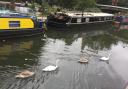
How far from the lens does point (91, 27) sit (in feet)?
169

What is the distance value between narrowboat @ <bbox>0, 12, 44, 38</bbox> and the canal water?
31.2 inches

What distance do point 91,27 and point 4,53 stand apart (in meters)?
27.8

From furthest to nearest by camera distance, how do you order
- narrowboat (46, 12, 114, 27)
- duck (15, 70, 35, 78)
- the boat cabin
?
the boat cabin, narrowboat (46, 12, 114, 27), duck (15, 70, 35, 78)

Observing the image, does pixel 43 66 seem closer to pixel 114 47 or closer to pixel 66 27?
pixel 114 47

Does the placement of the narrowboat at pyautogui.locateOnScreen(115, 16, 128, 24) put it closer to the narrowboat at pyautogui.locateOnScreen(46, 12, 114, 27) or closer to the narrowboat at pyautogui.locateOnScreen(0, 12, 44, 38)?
the narrowboat at pyautogui.locateOnScreen(46, 12, 114, 27)

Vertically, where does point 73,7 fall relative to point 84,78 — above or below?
above

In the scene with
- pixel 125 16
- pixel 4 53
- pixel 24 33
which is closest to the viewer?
pixel 4 53

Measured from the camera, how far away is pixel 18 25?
1297 inches

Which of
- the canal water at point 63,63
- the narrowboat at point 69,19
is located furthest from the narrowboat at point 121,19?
the canal water at point 63,63

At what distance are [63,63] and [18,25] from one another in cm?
1057

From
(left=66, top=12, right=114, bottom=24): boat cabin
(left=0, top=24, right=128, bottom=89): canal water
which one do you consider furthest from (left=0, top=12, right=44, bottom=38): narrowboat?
(left=66, top=12, right=114, bottom=24): boat cabin

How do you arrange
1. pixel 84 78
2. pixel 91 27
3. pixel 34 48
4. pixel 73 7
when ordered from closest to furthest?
pixel 84 78
pixel 34 48
pixel 91 27
pixel 73 7

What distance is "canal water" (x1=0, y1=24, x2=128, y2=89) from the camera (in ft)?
65.0

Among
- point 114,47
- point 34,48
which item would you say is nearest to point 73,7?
point 114,47
